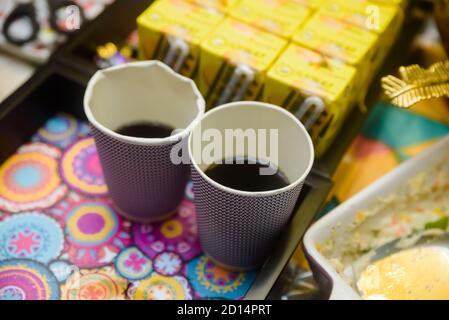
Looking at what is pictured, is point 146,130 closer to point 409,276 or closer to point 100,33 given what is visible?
point 100,33

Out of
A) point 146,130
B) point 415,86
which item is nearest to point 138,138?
point 146,130

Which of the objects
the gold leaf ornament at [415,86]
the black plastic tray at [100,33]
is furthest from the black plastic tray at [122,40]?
the gold leaf ornament at [415,86]

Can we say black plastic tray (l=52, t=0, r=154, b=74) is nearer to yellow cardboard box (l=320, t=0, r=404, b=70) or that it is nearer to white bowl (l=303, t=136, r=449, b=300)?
yellow cardboard box (l=320, t=0, r=404, b=70)

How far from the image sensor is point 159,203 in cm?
65

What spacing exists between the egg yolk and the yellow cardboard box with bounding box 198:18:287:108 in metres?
0.25

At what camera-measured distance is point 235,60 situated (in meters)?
0.65

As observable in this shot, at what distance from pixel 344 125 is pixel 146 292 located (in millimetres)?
331

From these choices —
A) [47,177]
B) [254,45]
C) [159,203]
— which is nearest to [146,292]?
[159,203]

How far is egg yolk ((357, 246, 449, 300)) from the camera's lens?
0.57m

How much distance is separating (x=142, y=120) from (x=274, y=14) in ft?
0.74

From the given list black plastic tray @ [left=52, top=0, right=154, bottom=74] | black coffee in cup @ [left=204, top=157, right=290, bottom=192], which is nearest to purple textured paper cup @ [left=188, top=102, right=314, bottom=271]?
black coffee in cup @ [left=204, top=157, right=290, bottom=192]

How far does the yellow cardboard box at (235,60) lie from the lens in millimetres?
653

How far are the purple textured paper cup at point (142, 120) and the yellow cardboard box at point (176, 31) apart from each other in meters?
0.06
